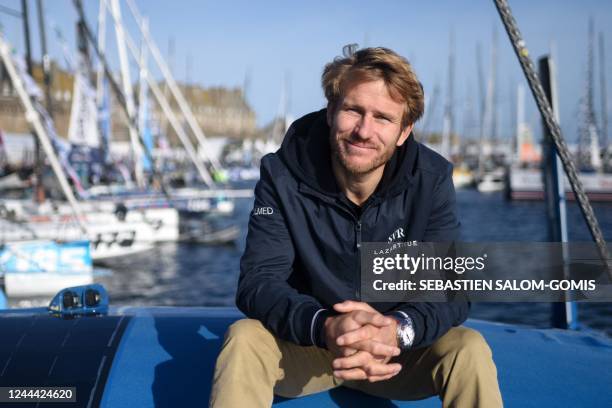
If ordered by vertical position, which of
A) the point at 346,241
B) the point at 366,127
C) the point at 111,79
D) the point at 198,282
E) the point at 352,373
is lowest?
the point at 198,282

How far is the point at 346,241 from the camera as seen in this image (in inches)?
97.3

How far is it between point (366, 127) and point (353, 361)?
0.77m

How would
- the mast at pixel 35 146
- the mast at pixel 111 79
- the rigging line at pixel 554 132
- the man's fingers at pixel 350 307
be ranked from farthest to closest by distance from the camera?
1. the mast at pixel 111 79
2. the mast at pixel 35 146
3. the rigging line at pixel 554 132
4. the man's fingers at pixel 350 307

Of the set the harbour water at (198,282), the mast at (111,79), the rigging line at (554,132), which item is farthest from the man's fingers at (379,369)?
the mast at (111,79)

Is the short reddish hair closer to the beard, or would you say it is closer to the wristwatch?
the beard

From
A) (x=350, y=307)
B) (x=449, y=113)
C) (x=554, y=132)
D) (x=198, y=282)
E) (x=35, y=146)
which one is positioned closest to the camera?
(x=350, y=307)

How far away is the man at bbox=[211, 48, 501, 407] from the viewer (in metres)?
2.19

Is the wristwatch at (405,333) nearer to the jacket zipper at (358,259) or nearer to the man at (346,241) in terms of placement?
the man at (346,241)

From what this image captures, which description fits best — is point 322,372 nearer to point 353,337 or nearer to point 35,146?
point 353,337

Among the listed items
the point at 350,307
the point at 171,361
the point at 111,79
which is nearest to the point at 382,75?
the point at 350,307

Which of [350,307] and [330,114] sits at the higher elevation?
[330,114]

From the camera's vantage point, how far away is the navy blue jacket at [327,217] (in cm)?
246

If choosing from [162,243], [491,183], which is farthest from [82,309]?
[491,183]

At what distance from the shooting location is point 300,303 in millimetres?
2262
